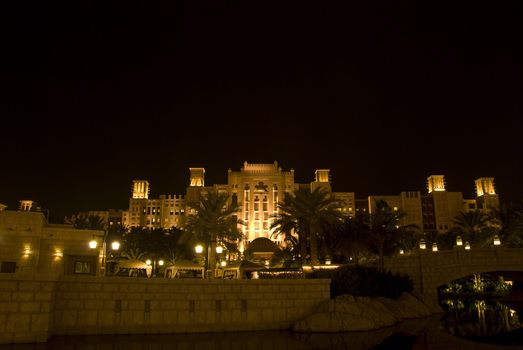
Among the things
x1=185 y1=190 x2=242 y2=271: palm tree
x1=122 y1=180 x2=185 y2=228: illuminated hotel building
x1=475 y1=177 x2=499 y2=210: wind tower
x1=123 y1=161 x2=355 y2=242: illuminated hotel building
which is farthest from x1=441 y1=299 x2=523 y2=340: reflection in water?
x1=122 y1=180 x2=185 y2=228: illuminated hotel building

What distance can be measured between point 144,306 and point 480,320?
19.2m

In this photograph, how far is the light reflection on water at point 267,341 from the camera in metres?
18.2

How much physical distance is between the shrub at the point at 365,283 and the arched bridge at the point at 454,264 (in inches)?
153

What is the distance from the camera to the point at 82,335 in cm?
2009

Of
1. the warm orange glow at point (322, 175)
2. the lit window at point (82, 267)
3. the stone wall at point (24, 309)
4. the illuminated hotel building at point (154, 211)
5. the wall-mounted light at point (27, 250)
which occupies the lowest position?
the stone wall at point (24, 309)

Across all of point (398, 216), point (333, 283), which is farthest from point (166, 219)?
point (333, 283)

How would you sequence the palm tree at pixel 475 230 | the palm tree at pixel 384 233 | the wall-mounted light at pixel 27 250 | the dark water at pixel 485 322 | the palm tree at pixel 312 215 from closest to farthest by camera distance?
the dark water at pixel 485 322 < the wall-mounted light at pixel 27 250 < the palm tree at pixel 384 233 < the palm tree at pixel 312 215 < the palm tree at pixel 475 230

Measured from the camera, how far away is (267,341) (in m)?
20.1

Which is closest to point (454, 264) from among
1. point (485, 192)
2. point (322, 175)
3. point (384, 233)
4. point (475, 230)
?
point (384, 233)

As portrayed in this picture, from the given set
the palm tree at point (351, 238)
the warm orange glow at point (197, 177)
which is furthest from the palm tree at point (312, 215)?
the warm orange glow at point (197, 177)

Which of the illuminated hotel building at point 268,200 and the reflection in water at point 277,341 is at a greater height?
the illuminated hotel building at point 268,200

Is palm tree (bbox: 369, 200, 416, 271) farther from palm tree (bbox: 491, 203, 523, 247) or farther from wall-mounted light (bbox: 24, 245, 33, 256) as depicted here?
wall-mounted light (bbox: 24, 245, 33, 256)

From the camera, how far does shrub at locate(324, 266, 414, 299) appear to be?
27.4m

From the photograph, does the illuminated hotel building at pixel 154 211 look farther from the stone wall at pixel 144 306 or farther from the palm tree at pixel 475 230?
the stone wall at pixel 144 306
